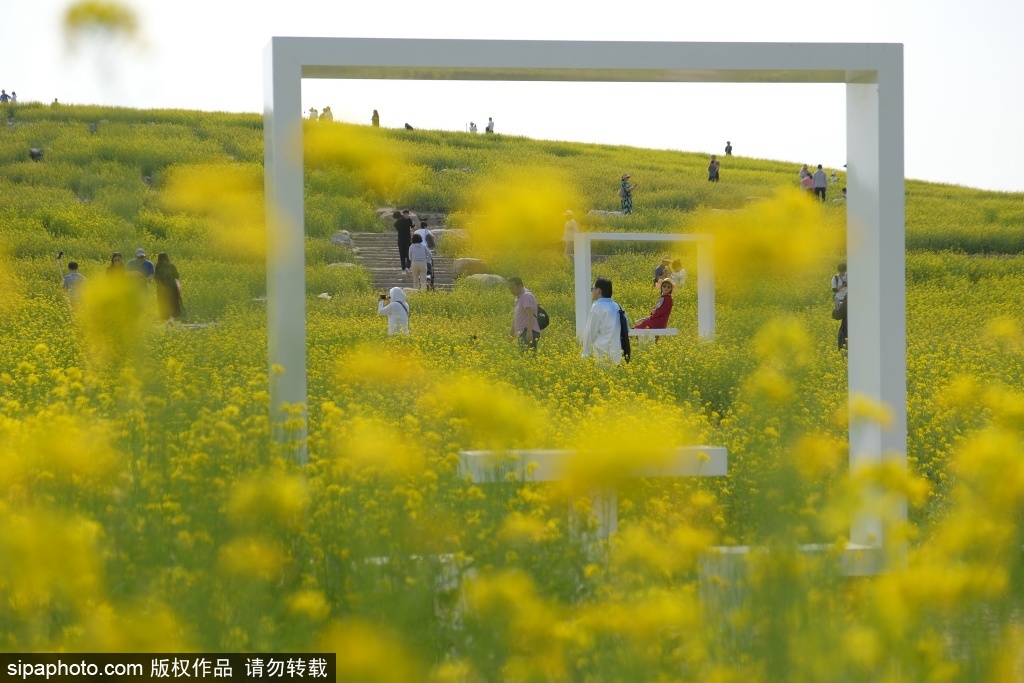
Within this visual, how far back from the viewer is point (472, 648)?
2.78m

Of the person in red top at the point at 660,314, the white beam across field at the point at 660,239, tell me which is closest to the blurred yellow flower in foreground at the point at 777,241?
the person in red top at the point at 660,314

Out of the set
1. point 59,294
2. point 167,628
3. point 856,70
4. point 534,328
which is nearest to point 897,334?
point 856,70

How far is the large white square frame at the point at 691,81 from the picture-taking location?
412 cm

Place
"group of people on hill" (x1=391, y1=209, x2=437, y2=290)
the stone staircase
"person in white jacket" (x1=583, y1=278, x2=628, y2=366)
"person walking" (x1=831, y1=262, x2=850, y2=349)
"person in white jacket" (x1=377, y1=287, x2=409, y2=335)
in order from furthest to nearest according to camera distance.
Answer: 1. the stone staircase
2. "group of people on hill" (x1=391, y1=209, x2=437, y2=290)
3. "person in white jacket" (x1=377, y1=287, x2=409, y2=335)
4. "person walking" (x1=831, y1=262, x2=850, y2=349)
5. "person in white jacket" (x1=583, y1=278, x2=628, y2=366)

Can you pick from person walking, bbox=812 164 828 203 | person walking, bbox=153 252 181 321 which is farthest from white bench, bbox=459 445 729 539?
person walking, bbox=812 164 828 203

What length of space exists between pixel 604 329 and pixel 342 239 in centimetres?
1717

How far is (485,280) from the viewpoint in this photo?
75.7ft

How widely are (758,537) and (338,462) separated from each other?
4.31ft

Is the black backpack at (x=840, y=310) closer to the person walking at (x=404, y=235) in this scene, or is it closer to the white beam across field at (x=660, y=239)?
the white beam across field at (x=660, y=239)

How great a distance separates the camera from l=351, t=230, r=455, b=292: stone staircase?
2350 centimetres

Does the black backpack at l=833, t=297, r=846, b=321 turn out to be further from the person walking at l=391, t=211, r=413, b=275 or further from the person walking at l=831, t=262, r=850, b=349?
the person walking at l=391, t=211, r=413, b=275

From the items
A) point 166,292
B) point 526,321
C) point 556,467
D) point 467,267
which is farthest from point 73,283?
point 467,267

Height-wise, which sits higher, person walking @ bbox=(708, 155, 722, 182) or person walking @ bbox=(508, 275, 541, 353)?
person walking @ bbox=(708, 155, 722, 182)

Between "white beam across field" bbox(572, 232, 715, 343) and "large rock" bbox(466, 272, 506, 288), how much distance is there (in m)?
7.56
